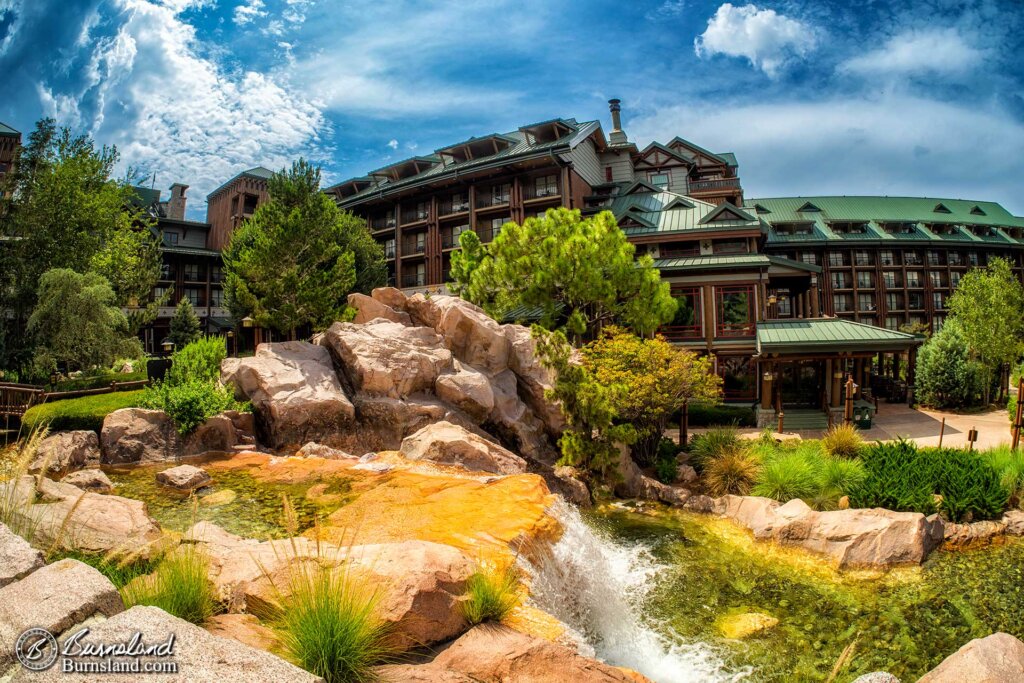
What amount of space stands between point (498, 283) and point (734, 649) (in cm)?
1679

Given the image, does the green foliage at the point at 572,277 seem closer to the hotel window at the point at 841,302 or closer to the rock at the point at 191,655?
the rock at the point at 191,655

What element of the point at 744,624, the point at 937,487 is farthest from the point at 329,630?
the point at 937,487

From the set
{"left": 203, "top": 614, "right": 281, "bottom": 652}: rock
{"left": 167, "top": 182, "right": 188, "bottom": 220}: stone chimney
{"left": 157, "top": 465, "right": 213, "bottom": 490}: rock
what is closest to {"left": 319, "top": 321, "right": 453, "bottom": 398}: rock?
{"left": 157, "top": 465, "right": 213, "bottom": 490}: rock

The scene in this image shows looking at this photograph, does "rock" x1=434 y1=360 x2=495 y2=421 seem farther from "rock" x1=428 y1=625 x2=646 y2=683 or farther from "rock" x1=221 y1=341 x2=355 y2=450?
"rock" x1=428 y1=625 x2=646 y2=683

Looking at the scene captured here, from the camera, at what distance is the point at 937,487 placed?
1316 cm

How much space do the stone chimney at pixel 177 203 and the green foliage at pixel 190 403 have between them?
4617 cm

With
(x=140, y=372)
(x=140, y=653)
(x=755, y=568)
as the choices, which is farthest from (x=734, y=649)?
(x=140, y=372)

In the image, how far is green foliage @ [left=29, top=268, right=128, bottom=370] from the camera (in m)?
19.4

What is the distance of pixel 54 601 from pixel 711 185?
4159 centimetres

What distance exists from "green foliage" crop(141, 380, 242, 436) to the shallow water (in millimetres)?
10744

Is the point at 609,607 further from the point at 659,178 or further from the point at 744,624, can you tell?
the point at 659,178

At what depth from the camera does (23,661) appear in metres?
3.21

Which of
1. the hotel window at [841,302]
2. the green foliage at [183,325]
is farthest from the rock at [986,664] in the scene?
the hotel window at [841,302]

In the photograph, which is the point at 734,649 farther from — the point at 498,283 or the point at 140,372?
the point at 140,372
